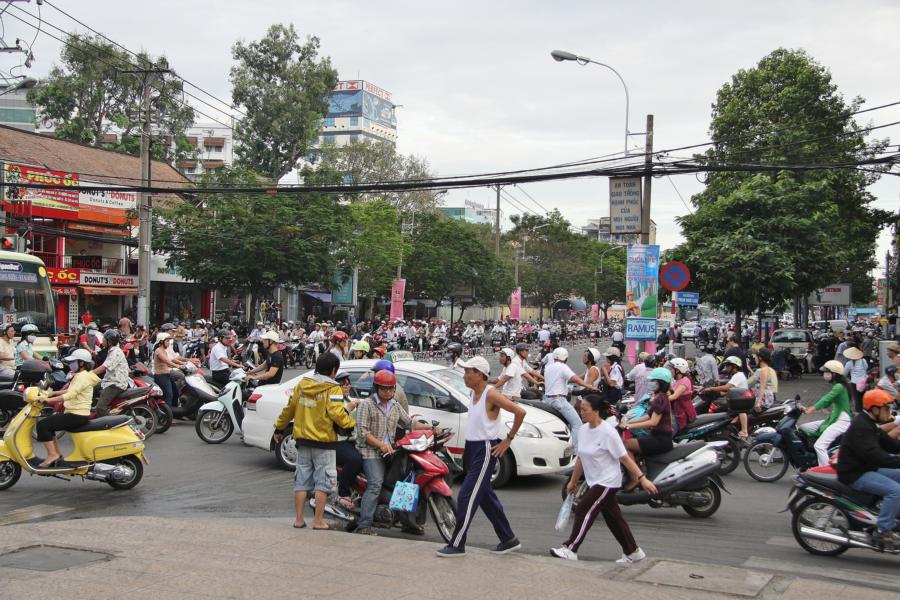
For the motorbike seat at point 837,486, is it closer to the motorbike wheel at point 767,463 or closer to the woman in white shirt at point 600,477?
the woman in white shirt at point 600,477

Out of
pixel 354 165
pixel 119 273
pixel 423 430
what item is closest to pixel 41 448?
pixel 423 430

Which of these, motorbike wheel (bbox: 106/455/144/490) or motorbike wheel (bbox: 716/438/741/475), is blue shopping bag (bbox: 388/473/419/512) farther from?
motorbike wheel (bbox: 716/438/741/475)

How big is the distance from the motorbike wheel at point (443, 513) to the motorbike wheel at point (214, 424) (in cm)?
705

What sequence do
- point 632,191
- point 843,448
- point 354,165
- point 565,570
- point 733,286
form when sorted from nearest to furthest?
→ point 565,570 < point 843,448 < point 632,191 < point 733,286 < point 354,165

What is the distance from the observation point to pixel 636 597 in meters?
5.73

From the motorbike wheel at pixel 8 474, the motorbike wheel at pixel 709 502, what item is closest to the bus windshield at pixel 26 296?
the motorbike wheel at pixel 8 474

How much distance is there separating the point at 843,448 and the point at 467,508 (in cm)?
339

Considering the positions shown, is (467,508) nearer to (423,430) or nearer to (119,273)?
(423,430)

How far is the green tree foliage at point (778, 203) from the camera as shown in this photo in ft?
89.5

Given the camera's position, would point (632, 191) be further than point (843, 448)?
Yes

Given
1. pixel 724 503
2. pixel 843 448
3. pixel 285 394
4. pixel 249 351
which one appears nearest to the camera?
pixel 843 448

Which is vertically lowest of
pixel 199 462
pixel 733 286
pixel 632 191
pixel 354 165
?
pixel 199 462

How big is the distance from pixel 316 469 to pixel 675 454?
151 inches

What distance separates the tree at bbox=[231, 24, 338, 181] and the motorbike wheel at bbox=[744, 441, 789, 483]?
43562mm
